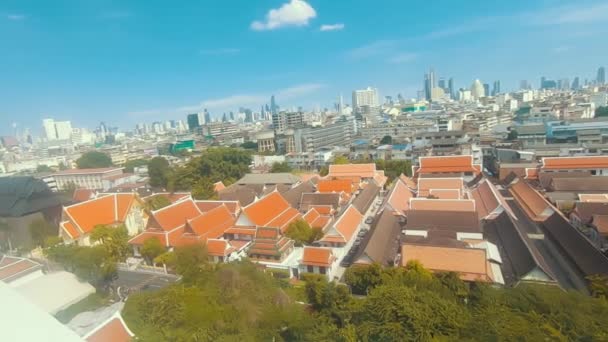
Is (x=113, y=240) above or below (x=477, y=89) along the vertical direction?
below

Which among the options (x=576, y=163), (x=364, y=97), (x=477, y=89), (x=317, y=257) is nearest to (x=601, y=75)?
(x=477, y=89)

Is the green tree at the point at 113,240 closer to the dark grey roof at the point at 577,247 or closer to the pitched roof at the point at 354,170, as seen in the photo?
the pitched roof at the point at 354,170

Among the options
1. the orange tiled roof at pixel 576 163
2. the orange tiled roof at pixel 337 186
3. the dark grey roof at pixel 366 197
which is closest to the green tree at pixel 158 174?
the orange tiled roof at pixel 337 186

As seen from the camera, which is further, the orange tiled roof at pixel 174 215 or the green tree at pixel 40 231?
the orange tiled roof at pixel 174 215

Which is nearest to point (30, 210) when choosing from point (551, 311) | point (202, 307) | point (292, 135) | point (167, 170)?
point (202, 307)

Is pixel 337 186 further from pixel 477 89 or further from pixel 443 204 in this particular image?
pixel 477 89

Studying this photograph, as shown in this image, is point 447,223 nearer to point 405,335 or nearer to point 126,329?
point 405,335

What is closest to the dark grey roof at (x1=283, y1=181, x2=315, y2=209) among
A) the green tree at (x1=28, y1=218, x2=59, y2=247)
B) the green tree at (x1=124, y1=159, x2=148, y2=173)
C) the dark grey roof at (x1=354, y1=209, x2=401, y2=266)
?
the dark grey roof at (x1=354, y1=209, x2=401, y2=266)
